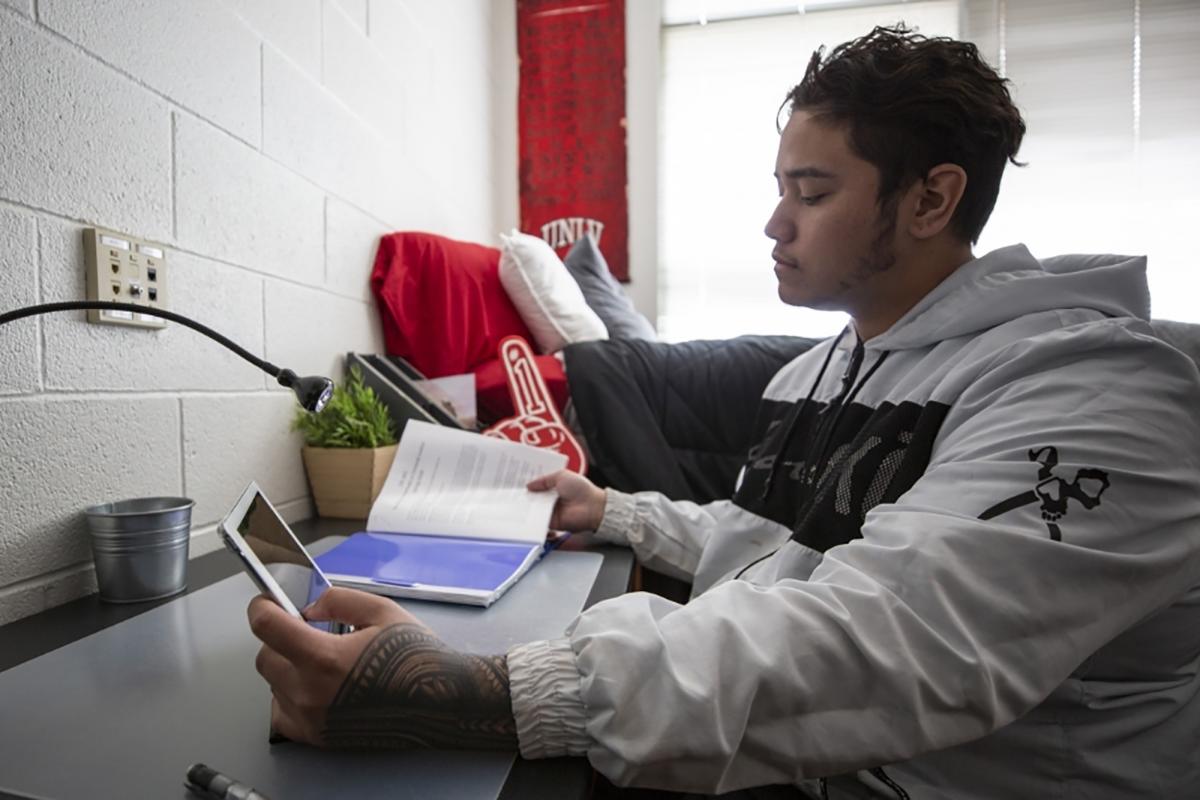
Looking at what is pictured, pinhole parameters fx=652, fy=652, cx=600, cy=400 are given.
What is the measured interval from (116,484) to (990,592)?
92 centimetres

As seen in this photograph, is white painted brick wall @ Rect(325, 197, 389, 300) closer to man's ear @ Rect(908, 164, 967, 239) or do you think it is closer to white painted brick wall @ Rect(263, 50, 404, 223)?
white painted brick wall @ Rect(263, 50, 404, 223)

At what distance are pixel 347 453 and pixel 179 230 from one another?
1.35 ft

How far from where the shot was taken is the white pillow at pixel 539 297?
1705mm

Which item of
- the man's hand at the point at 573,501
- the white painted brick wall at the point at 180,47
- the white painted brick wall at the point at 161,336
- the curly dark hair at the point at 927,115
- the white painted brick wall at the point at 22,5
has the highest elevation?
the white painted brick wall at the point at 180,47

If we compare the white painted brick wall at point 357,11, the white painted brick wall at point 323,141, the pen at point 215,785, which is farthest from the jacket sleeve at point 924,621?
the white painted brick wall at point 357,11

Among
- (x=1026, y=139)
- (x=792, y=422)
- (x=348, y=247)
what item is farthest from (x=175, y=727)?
(x=1026, y=139)

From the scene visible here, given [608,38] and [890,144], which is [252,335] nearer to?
[890,144]

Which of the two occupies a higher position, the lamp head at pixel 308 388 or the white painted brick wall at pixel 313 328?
the white painted brick wall at pixel 313 328

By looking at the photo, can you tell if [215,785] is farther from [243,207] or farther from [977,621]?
[243,207]

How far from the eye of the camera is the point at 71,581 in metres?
0.73

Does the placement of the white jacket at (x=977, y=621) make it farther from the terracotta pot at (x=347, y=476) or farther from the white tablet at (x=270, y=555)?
the terracotta pot at (x=347, y=476)

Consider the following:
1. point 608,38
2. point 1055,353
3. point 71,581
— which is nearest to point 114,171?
point 71,581

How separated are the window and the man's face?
1782 mm

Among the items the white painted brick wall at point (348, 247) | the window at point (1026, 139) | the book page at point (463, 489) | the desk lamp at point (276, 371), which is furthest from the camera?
the window at point (1026, 139)
